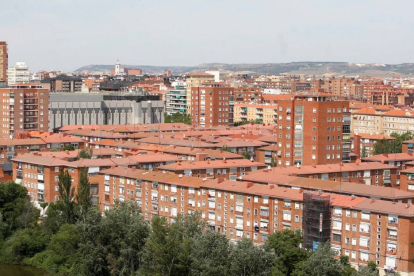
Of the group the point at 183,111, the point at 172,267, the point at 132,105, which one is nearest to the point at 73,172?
the point at 172,267

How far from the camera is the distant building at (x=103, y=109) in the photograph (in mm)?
51344

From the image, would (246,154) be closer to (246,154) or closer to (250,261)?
(246,154)

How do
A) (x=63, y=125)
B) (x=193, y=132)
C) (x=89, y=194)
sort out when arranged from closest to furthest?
(x=89, y=194) < (x=193, y=132) < (x=63, y=125)

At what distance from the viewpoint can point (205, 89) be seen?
53156 mm

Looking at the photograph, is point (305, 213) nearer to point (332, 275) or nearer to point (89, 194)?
point (332, 275)

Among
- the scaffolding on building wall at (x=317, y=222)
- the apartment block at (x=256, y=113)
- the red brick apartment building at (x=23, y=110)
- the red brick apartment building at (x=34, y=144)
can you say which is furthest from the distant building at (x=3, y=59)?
the scaffolding on building wall at (x=317, y=222)

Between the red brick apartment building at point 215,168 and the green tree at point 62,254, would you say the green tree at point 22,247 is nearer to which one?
the green tree at point 62,254

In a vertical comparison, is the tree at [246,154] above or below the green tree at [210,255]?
above

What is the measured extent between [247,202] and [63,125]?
101 feet

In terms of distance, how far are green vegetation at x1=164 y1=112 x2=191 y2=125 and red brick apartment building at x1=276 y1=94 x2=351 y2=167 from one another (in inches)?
991

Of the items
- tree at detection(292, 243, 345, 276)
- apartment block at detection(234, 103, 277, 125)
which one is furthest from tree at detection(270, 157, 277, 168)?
apartment block at detection(234, 103, 277, 125)

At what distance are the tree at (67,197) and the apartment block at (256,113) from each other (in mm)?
32103

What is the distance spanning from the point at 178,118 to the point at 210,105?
5.29 m

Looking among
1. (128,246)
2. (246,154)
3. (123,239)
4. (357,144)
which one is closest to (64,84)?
(357,144)
